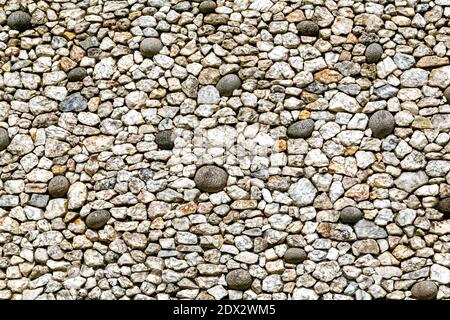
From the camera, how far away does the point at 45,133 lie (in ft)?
20.9

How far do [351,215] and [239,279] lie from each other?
1.26 m

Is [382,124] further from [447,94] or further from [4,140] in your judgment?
[4,140]

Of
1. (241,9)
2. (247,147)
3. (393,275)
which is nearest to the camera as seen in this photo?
(393,275)

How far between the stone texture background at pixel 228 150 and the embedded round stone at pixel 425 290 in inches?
0.9

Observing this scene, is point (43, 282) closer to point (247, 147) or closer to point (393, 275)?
point (247, 147)

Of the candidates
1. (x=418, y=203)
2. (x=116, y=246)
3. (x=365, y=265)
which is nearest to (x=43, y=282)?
(x=116, y=246)

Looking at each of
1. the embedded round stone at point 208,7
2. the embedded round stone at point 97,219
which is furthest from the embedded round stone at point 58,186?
the embedded round stone at point 208,7

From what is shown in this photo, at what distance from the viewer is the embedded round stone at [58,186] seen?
616 centimetres

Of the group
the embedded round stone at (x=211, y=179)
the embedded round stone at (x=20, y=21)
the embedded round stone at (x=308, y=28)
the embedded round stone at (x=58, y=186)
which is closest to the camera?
the embedded round stone at (x=211, y=179)

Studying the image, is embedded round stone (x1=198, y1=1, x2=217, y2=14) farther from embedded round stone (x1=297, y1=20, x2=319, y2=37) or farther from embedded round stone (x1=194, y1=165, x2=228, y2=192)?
embedded round stone (x1=194, y1=165, x2=228, y2=192)

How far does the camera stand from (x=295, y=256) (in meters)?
5.80

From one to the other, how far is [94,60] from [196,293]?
8.98 ft

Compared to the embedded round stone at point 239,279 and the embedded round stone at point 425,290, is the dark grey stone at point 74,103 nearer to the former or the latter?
the embedded round stone at point 239,279

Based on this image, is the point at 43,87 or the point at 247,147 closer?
the point at 247,147
